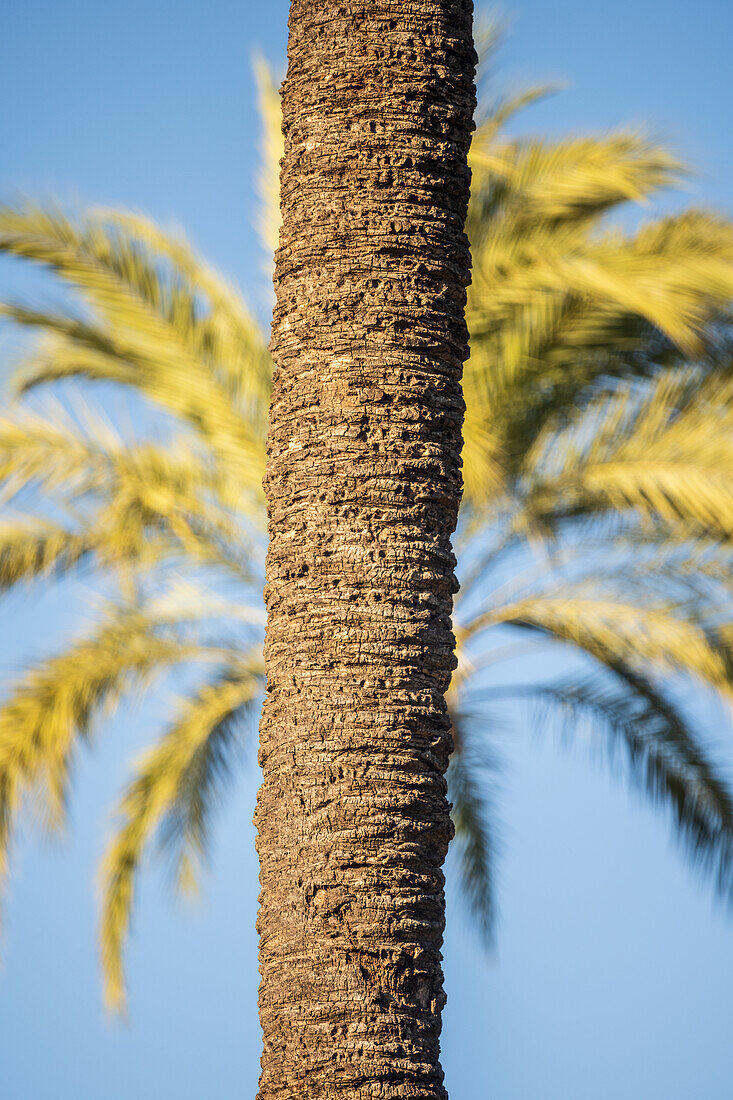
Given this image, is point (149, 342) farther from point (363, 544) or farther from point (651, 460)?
point (363, 544)

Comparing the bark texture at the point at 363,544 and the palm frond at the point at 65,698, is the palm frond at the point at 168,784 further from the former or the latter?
the bark texture at the point at 363,544

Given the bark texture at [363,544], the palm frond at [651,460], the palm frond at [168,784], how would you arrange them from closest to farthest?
the bark texture at [363,544], the palm frond at [651,460], the palm frond at [168,784]

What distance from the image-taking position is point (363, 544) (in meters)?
3.52

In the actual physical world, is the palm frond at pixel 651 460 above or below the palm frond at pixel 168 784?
above

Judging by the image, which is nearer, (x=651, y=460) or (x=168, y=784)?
(x=651, y=460)

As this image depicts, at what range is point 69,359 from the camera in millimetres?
8516

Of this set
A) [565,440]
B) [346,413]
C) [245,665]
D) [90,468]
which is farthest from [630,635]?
[346,413]

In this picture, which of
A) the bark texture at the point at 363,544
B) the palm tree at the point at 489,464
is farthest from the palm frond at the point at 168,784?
the bark texture at the point at 363,544

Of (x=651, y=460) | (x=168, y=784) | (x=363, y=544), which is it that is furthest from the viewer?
(x=168, y=784)

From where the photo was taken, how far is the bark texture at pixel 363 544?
323 centimetres

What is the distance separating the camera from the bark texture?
3230 mm

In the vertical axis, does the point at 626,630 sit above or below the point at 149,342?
below

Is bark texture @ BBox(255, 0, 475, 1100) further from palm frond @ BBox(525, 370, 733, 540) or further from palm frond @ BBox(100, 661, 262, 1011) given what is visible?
palm frond @ BBox(100, 661, 262, 1011)

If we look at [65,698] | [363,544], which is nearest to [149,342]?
[65,698]
